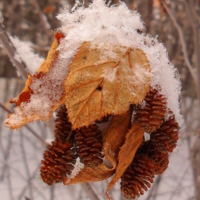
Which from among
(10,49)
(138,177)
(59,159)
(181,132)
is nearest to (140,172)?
(138,177)

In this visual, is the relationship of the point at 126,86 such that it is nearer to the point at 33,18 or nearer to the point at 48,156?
the point at 48,156

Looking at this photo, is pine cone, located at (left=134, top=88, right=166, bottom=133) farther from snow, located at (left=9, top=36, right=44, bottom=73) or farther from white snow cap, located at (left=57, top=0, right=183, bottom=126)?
snow, located at (left=9, top=36, right=44, bottom=73)

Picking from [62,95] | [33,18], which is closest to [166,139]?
[62,95]

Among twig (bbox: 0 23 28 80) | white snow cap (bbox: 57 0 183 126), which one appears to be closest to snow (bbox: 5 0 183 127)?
white snow cap (bbox: 57 0 183 126)

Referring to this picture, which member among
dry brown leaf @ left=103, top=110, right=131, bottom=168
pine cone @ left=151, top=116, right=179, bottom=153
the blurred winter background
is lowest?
dry brown leaf @ left=103, top=110, right=131, bottom=168

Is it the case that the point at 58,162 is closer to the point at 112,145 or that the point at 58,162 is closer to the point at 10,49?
the point at 112,145

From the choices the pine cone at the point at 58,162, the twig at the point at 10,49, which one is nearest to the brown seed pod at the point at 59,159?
the pine cone at the point at 58,162
